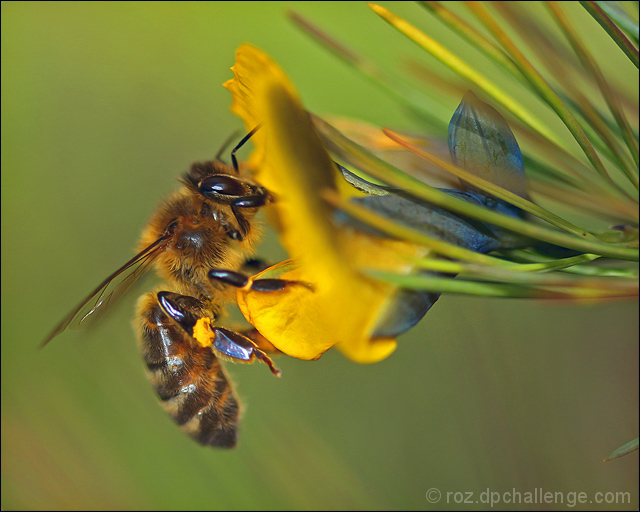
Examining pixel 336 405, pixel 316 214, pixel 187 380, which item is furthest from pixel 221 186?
pixel 336 405

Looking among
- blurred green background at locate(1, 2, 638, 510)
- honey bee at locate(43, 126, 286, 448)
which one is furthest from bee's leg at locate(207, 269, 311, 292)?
blurred green background at locate(1, 2, 638, 510)

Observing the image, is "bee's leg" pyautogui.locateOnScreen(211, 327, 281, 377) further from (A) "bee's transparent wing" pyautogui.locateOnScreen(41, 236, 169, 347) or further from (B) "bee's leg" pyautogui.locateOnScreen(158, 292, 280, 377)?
(A) "bee's transparent wing" pyautogui.locateOnScreen(41, 236, 169, 347)

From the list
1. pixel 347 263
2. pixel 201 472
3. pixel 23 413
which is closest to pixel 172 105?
pixel 23 413

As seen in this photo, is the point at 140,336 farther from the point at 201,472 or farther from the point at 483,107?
the point at 483,107

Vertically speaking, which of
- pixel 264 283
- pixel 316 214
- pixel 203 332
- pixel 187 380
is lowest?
pixel 187 380

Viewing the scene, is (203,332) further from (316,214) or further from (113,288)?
(316,214)

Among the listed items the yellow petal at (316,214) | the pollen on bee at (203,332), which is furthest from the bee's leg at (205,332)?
the yellow petal at (316,214)
